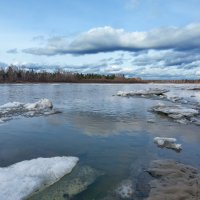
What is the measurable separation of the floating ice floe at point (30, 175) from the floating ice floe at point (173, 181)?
7.82 ft

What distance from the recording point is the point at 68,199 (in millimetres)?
5824

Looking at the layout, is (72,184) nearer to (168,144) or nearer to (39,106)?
(168,144)

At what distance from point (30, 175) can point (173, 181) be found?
3.64 metres

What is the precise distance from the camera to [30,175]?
685cm

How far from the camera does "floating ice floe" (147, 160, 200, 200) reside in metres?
5.77

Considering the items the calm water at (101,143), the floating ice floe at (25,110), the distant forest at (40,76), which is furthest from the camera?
the distant forest at (40,76)

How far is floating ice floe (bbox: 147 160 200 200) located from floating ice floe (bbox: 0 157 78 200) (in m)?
2.38

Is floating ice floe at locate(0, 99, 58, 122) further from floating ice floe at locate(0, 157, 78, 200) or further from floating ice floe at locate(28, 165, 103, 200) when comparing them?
floating ice floe at locate(28, 165, 103, 200)

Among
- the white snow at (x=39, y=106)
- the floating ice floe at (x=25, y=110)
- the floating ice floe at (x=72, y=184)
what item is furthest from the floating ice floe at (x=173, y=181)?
the white snow at (x=39, y=106)

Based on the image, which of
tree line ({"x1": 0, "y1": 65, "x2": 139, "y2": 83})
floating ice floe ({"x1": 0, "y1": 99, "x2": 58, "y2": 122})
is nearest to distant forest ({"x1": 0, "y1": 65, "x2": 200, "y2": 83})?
tree line ({"x1": 0, "y1": 65, "x2": 139, "y2": 83})

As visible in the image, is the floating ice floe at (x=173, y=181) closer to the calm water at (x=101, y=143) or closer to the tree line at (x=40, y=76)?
the calm water at (x=101, y=143)

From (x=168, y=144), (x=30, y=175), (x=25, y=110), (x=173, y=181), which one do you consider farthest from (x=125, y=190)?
(x=25, y=110)

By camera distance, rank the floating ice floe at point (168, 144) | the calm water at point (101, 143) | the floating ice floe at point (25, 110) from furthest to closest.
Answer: the floating ice floe at point (25, 110) < the floating ice floe at point (168, 144) < the calm water at point (101, 143)

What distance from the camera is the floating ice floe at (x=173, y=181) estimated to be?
5.77 meters
